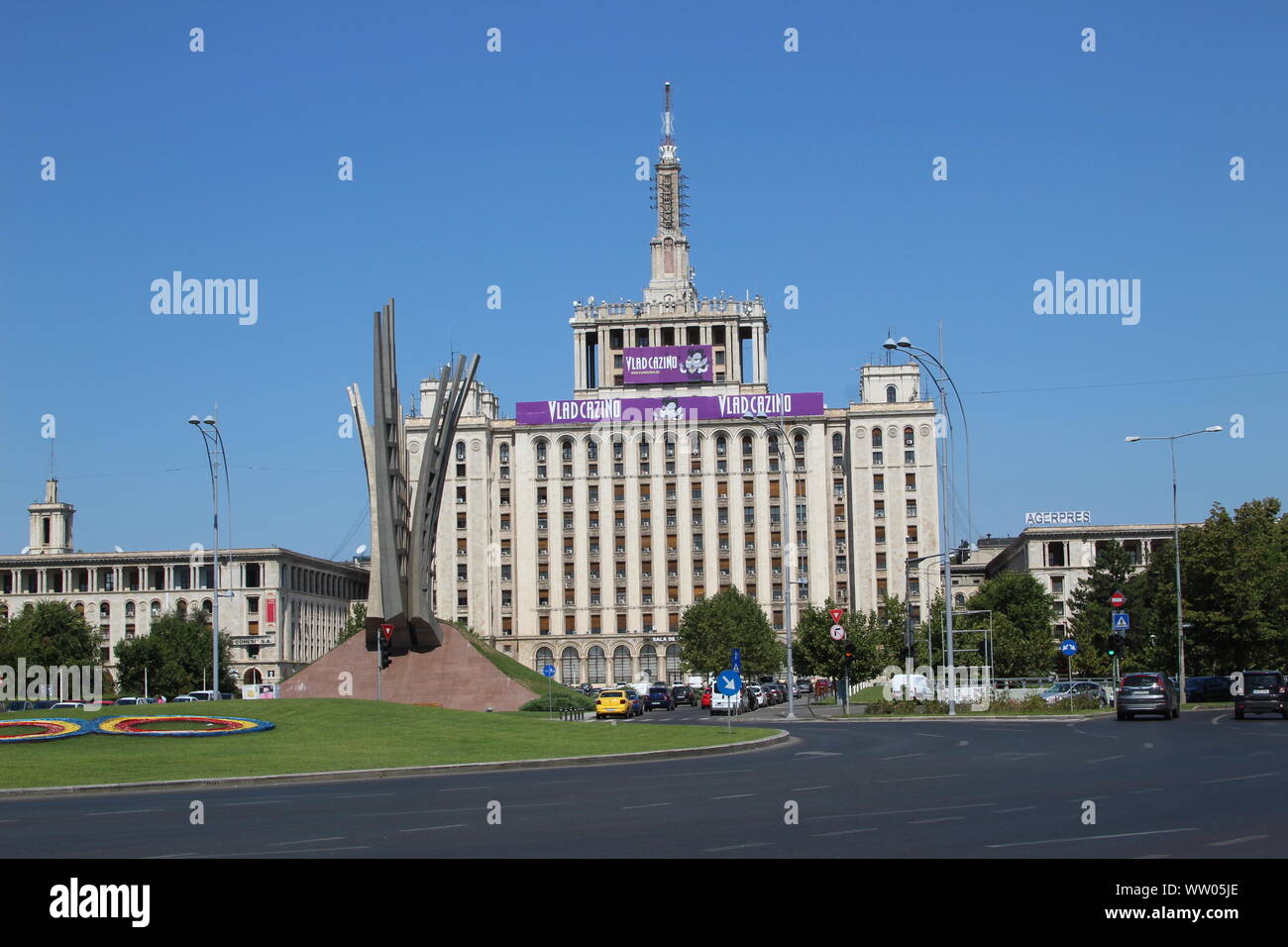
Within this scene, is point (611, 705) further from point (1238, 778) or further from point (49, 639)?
point (49, 639)

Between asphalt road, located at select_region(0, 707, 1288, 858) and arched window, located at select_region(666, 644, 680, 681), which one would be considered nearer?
asphalt road, located at select_region(0, 707, 1288, 858)

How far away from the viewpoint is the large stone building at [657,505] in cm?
12356

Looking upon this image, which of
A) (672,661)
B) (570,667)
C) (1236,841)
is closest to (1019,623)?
(672,661)

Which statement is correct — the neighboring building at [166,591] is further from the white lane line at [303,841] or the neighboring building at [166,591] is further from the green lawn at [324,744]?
the white lane line at [303,841]

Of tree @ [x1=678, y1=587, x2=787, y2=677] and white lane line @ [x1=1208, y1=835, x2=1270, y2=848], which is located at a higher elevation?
white lane line @ [x1=1208, y1=835, x2=1270, y2=848]

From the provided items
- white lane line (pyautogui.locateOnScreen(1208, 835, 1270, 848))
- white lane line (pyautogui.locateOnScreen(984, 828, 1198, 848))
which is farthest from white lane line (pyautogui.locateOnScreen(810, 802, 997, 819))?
white lane line (pyautogui.locateOnScreen(1208, 835, 1270, 848))

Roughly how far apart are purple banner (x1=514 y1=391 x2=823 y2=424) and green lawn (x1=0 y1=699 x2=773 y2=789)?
278 feet

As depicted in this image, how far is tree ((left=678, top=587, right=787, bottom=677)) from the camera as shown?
330 feet

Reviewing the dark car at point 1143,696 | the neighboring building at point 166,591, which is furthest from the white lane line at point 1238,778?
the neighboring building at point 166,591

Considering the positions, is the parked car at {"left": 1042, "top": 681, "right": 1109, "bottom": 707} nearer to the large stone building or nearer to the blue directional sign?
the blue directional sign

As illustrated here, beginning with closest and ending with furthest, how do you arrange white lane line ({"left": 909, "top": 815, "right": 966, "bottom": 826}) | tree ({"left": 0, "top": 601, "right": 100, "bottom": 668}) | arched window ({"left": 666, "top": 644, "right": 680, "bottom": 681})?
white lane line ({"left": 909, "top": 815, "right": 966, "bottom": 826}), tree ({"left": 0, "top": 601, "right": 100, "bottom": 668}), arched window ({"left": 666, "top": 644, "right": 680, "bottom": 681})

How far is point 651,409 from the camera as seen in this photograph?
125750 millimetres
